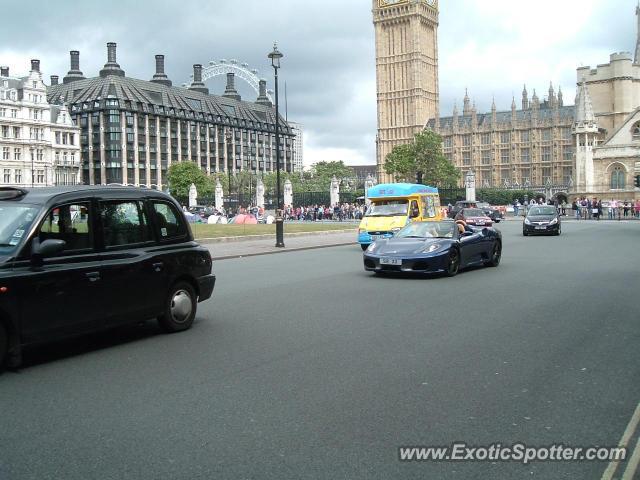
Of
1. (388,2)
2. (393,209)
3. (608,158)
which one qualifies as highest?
(388,2)

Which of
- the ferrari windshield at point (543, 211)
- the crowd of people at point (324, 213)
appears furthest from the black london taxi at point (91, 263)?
the crowd of people at point (324, 213)

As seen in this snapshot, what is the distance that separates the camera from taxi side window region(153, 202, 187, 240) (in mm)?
8086

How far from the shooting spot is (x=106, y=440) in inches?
171

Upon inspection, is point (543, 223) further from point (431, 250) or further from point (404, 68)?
point (404, 68)

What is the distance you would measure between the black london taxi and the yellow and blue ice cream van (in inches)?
518

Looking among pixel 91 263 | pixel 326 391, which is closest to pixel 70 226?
pixel 91 263

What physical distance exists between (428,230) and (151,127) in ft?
358

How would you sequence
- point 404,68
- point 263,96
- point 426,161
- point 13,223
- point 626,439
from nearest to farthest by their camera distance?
1. point 626,439
2. point 13,223
3. point 426,161
4. point 404,68
5. point 263,96

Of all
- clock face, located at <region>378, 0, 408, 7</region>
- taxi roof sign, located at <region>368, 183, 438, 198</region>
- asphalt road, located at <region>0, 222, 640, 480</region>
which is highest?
clock face, located at <region>378, 0, 408, 7</region>

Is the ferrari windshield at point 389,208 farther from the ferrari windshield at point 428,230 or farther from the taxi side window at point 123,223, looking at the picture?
the taxi side window at point 123,223

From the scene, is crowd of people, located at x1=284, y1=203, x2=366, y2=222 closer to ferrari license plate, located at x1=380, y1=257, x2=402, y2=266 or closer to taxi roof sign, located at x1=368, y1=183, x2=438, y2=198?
taxi roof sign, located at x1=368, y1=183, x2=438, y2=198

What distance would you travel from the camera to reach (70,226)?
6910 mm

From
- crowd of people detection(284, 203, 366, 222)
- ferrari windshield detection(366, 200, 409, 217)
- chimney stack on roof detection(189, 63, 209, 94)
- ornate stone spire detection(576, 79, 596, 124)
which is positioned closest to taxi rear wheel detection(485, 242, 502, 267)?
ferrari windshield detection(366, 200, 409, 217)

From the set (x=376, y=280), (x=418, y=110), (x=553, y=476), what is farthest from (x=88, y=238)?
(x=418, y=110)
